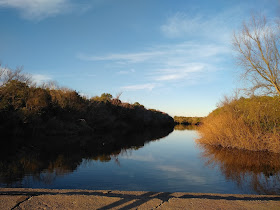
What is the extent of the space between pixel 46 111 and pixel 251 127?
76.7ft

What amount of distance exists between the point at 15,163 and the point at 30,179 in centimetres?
386

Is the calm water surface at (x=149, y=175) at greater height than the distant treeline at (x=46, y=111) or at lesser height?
lesser

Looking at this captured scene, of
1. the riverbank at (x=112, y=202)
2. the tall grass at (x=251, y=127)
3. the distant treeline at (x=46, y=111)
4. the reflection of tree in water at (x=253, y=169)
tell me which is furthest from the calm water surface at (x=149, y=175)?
the distant treeline at (x=46, y=111)

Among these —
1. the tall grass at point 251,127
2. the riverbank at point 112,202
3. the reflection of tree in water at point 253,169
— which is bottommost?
the reflection of tree in water at point 253,169

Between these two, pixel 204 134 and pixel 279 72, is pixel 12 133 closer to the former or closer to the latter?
pixel 204 134

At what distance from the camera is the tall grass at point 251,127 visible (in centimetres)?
1589

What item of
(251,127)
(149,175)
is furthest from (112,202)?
(251,127)

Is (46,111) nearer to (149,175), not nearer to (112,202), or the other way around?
(149,175)

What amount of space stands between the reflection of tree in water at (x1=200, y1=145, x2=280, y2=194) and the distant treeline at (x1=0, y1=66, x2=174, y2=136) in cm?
1980

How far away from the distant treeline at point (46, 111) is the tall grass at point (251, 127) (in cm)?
1866

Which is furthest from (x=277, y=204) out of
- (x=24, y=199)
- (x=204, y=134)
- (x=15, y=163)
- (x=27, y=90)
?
(x=27, y=90)

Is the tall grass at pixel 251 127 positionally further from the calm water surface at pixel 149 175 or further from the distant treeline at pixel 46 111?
the distant treeline at pixel 46 111

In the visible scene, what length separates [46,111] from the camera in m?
28.4

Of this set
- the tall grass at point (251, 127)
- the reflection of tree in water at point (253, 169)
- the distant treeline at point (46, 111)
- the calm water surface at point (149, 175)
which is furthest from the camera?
the distant treeline at point (46, 111)
